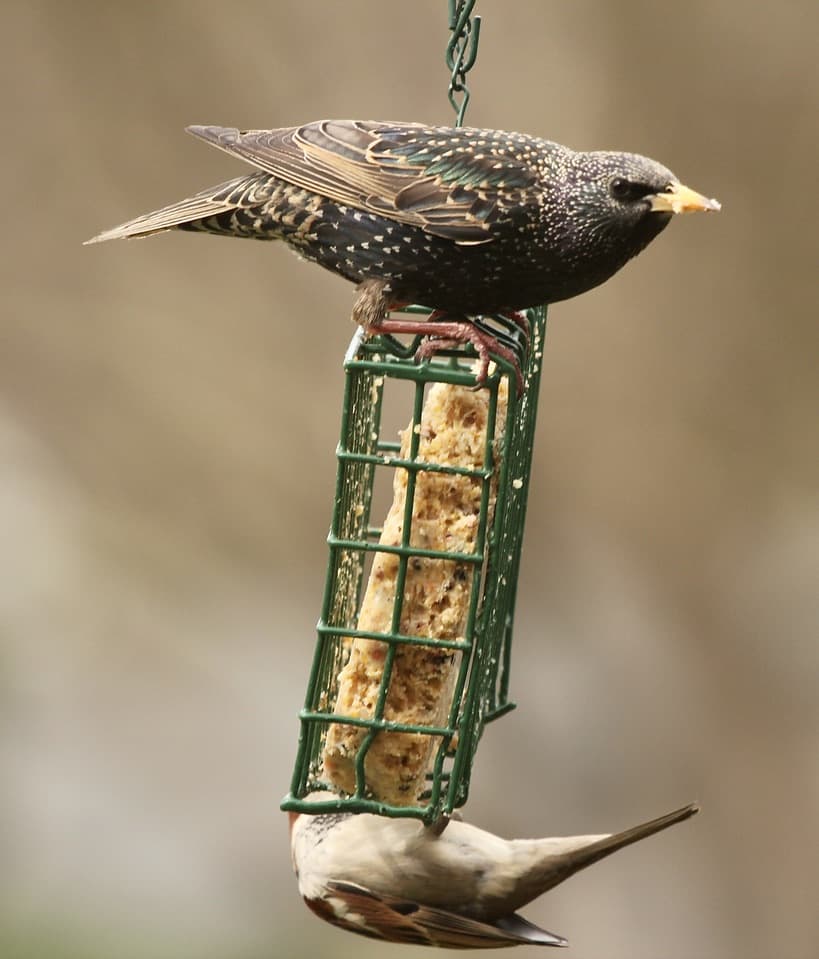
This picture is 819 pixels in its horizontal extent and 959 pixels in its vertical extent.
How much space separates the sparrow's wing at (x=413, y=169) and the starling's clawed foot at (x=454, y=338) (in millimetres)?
174

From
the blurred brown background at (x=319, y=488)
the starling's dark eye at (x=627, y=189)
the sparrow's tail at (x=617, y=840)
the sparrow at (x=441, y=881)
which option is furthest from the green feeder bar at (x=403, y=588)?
the blurred brown background at (x=319, y=488)

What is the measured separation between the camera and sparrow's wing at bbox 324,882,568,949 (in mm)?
2809

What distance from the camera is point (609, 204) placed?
2.68 m

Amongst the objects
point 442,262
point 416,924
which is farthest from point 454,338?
point 416,924

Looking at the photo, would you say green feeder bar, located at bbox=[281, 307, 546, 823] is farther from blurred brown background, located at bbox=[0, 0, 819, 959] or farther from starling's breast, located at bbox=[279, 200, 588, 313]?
blurred brown background, located at bbox=[0, 0, 819, 959]

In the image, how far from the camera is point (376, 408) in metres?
3.20

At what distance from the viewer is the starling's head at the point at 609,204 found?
104 inches

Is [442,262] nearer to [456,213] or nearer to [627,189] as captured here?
[456,213]

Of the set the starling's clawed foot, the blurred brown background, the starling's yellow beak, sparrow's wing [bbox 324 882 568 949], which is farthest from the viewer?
the blurred brown background

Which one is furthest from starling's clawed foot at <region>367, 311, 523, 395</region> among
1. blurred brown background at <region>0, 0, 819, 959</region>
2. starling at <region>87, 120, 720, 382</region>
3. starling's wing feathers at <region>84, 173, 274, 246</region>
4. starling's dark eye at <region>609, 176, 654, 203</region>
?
blurred brown background at <region>0, 0, 819, 959</region>

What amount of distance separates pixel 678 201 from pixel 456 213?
0.43 meters

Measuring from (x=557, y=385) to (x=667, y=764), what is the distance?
1627 millimetres

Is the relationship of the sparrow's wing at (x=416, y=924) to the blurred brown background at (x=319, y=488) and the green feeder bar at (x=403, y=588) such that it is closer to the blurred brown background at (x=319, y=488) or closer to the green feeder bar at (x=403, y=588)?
the green feeder bar at (x=403, y=588)

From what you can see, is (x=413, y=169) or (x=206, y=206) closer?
(x=413, y=169)
